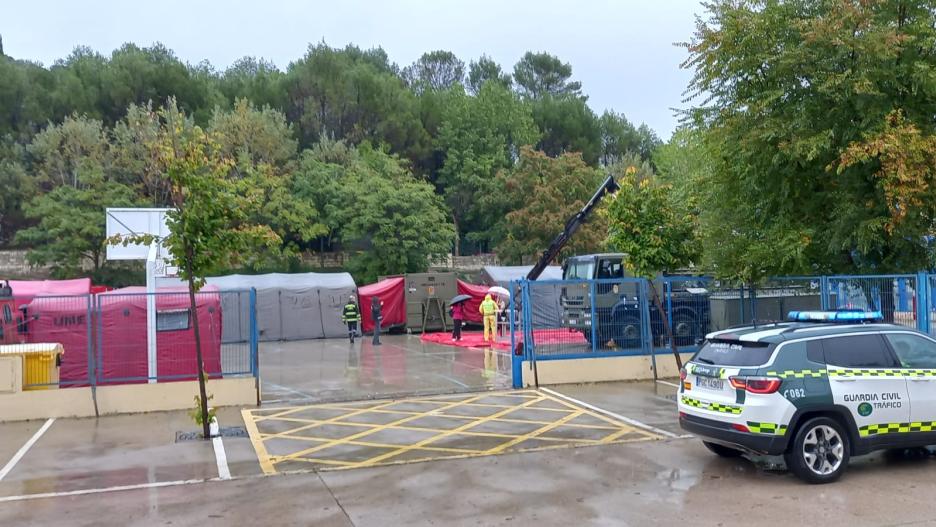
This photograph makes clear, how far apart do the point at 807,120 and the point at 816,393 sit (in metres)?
9.27

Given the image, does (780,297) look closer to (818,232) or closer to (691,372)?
(818,232)

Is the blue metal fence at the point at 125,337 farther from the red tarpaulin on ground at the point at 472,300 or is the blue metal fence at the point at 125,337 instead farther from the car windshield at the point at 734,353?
the red tarpaulin on ground at the point at 472,300

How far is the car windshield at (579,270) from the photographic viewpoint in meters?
23.3

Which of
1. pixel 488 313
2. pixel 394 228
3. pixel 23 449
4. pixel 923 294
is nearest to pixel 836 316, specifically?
pixel 923 294

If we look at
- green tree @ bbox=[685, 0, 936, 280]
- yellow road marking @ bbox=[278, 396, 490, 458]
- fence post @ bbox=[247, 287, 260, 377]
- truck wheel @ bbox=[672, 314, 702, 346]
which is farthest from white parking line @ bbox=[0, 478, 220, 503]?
green tree @ bbox=[685, 0, 936, 280]

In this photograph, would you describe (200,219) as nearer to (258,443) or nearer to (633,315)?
(258,443)

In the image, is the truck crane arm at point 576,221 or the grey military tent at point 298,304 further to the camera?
the grey military tent at point 298,304

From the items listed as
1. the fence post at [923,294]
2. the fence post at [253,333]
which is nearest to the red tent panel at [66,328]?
the fence post at [253,333]

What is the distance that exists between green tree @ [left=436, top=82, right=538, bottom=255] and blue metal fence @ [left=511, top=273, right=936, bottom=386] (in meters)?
31.6

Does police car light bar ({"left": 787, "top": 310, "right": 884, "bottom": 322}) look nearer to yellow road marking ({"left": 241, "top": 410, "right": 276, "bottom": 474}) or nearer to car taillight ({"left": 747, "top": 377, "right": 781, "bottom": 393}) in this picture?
car taillight ({"left": 747, "top": 377, "right": 781, "bottom": 393})

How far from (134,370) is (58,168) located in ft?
104

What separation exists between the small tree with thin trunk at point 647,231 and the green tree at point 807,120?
992 millimetres

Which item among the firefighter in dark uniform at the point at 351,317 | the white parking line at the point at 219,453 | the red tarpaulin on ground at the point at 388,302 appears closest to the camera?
the white parking line at the point at 219,453

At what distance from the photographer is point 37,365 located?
44.0 ft
